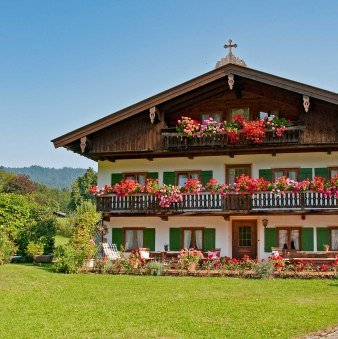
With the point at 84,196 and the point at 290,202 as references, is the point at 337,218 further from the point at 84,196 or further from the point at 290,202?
the point at 84,196

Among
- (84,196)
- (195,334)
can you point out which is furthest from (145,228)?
(84,196)

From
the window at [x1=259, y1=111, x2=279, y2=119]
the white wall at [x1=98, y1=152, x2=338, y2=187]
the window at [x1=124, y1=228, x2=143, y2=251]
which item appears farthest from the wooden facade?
the window at [x1=124, y1=228, x2=143, y2=251]

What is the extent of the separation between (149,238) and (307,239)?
653 centimetres

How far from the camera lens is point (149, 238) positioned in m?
25.4

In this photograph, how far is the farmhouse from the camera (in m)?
23.4

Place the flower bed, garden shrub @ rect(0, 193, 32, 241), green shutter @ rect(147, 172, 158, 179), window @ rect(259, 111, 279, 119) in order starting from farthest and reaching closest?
garden shrub @ rect(0, 193, 32, 241), green shutter @ rect(147, 172, 158, 179), window @ rect(259, 111, 279, 119), the flower bed

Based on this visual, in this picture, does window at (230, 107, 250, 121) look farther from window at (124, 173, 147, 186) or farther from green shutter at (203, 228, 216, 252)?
green shutter at (203, 228, 216, 252)

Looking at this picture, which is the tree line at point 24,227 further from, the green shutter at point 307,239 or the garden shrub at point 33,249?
the green shutter at point 307,239

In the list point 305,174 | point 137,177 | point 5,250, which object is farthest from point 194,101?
point 5,250

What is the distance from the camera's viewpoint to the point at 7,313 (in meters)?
11.8

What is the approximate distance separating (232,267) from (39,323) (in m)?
9.96

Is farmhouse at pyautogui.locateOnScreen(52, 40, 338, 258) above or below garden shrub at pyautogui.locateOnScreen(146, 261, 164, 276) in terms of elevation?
above

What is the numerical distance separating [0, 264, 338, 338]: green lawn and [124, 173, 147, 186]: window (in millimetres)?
8217

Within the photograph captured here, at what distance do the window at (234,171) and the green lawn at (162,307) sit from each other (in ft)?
25.2
